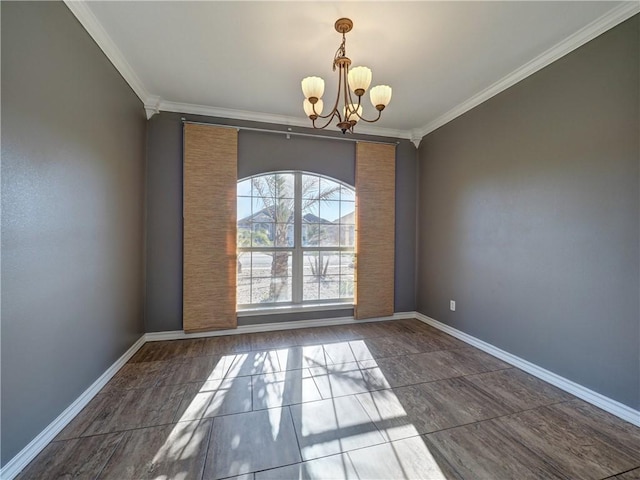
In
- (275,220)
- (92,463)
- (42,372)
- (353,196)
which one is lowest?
(92,463)

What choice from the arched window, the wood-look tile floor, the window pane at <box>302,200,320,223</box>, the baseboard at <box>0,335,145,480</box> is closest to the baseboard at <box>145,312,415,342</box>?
the arched window

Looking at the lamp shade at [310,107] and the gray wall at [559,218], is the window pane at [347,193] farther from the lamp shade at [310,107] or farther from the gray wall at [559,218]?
the lamp shade at [310,107]

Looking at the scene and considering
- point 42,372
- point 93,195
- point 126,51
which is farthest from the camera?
point 126,51

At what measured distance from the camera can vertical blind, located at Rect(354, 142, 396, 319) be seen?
3742 millimetres

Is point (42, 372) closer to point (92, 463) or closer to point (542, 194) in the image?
point (92, 463)

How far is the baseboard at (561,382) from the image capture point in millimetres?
1823

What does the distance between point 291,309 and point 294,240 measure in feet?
2.98

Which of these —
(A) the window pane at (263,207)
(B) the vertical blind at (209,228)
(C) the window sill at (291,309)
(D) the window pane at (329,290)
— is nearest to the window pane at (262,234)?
(A) the window pane at (263,207)

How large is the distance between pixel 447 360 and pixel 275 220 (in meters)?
2.51

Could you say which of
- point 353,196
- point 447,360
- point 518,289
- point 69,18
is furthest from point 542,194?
point 69,18

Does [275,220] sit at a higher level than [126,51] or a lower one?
lower

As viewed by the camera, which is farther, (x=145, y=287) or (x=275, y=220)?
(x=275, y=220)

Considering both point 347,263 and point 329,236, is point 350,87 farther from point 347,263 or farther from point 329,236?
point 347,263

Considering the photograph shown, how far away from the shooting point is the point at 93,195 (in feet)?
6.70
